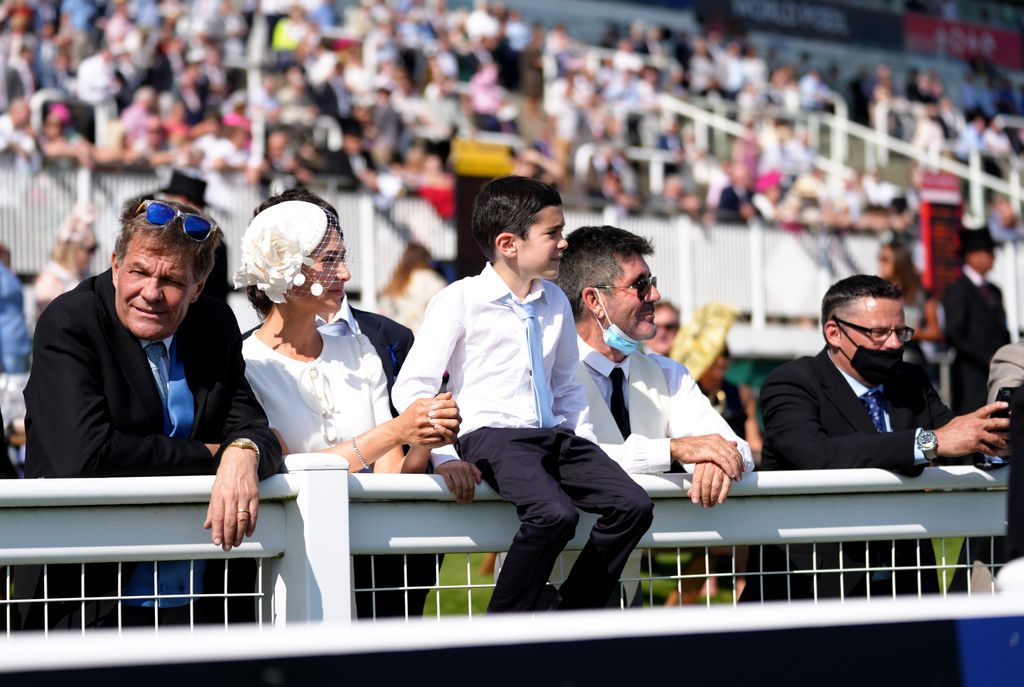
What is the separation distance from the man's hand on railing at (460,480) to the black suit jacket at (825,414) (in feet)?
4.79

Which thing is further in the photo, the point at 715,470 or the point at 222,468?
the point at 715,470

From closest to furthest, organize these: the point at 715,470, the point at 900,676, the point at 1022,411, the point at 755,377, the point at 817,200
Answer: the point at 900,676 → the point at 1022,411 → the point at 715,470 → the point at 755,377 → the point at 817,200

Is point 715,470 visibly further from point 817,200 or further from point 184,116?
point 817,200

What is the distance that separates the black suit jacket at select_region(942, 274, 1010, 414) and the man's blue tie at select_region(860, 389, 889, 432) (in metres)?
5.29

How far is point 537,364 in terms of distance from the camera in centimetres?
416

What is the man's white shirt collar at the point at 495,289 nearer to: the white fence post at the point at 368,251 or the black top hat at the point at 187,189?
the black top hat at the point at 187,189

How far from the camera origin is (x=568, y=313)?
4.35 m

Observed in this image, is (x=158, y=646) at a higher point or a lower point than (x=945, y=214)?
lower

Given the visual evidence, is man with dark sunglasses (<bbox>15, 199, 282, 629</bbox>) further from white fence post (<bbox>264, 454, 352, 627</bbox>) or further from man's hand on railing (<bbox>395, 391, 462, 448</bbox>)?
man's hand on railing (<bbox>395, 391, 462, 448</bbox>)

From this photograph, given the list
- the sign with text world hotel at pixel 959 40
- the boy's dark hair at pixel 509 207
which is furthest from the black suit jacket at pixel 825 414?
the sign with text world hotel at pixel 959 40

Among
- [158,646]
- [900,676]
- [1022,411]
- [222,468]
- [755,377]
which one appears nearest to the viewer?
[158,646]

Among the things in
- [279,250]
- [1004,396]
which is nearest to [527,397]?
[279,250]

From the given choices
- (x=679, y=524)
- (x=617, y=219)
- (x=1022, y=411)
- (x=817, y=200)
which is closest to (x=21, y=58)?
(x=617, y=219)

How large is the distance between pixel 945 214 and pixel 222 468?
12.1m
